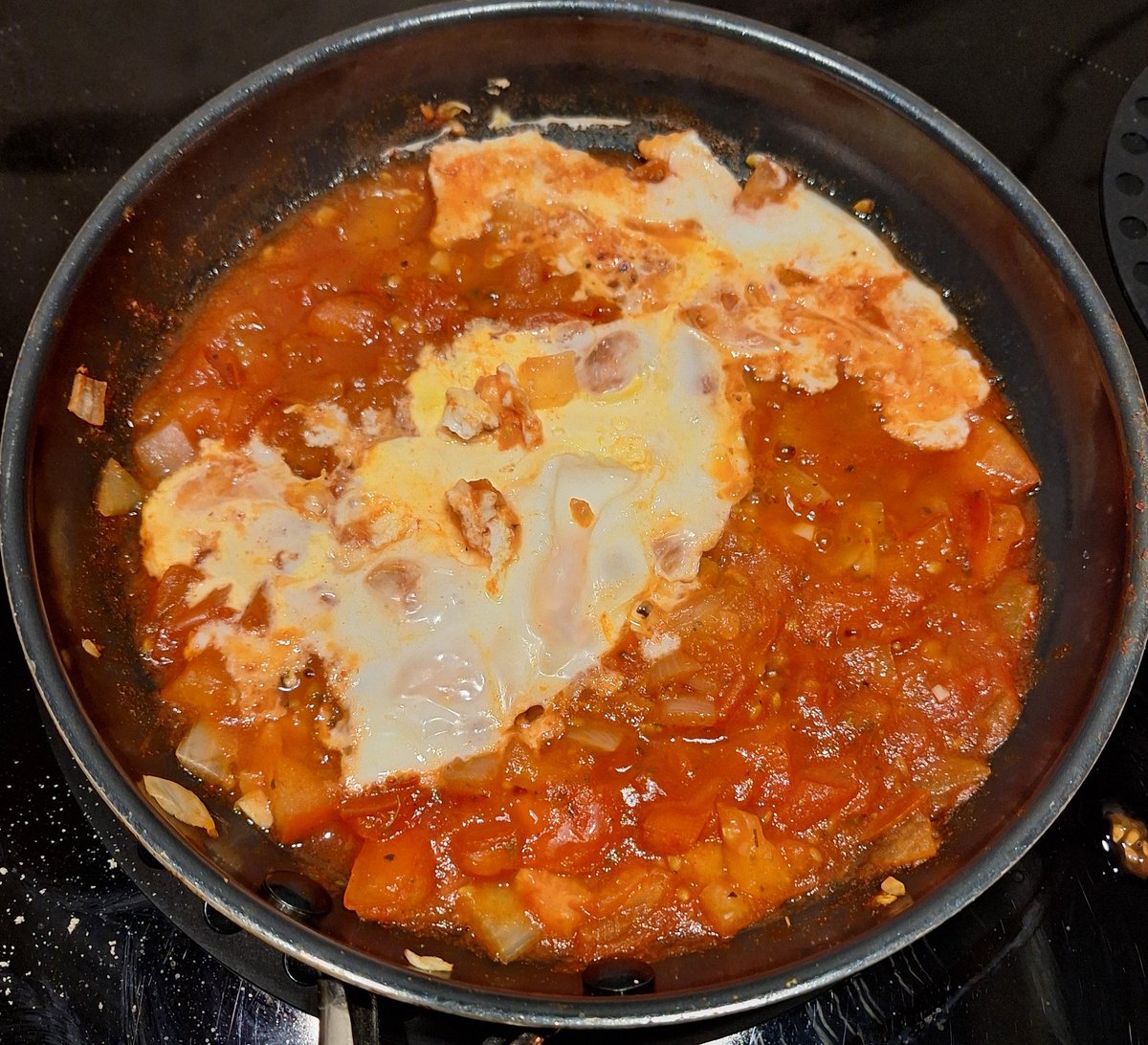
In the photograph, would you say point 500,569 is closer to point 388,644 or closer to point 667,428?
point 388,644

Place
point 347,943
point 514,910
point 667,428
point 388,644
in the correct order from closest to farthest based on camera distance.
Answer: point 347,943 → point 514,910 → point 388,644 → point 667,428

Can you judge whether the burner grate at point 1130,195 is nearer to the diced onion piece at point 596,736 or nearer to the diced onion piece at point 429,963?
the diced onion piece at point 596,736

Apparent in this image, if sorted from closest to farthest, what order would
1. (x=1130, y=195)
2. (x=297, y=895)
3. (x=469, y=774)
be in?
(x=297, y=895)
(x=469, y=774)
(x=1130, y=195)

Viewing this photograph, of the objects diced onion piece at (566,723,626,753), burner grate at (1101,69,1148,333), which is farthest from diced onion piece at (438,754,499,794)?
burner grate at (1101,69,1148,333)

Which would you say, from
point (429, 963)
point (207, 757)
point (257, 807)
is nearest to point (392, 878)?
point (429, 963)

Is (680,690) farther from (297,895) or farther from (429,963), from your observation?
(297,895)

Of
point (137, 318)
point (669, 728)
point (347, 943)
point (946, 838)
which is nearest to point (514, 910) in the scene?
point (347, 943)
